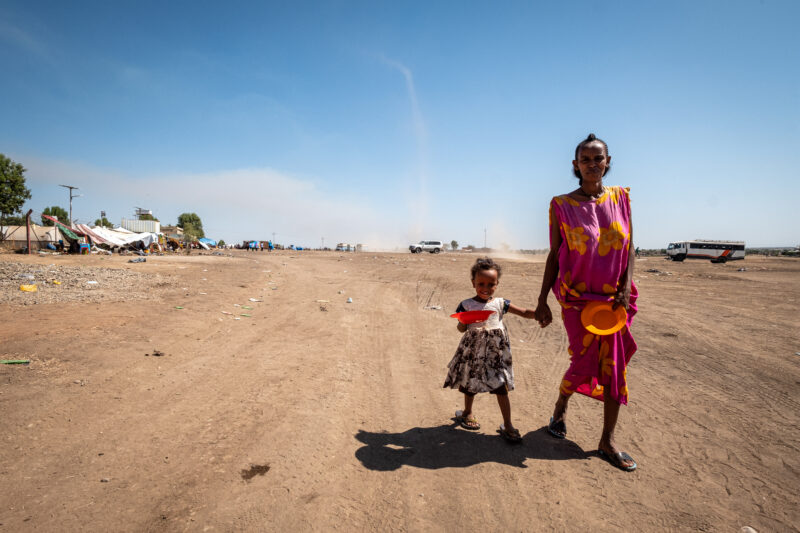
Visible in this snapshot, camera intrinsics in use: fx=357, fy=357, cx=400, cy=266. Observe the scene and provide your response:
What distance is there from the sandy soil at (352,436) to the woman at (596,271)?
Answer: 445 mm

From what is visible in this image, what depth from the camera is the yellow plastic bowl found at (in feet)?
7.92

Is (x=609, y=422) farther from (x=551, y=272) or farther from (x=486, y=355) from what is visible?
(x=551, y=272)

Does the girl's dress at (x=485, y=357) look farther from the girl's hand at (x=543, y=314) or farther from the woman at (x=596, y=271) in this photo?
the woman at (x=596, y=271)

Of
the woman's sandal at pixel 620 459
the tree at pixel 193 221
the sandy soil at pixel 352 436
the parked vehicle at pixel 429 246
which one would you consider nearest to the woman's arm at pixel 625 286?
the woman's sandal at pixel 620 459

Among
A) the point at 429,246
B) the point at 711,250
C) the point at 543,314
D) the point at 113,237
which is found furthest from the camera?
the point at 429,246

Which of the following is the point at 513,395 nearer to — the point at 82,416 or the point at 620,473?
the point at 620,473

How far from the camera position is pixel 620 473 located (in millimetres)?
2293

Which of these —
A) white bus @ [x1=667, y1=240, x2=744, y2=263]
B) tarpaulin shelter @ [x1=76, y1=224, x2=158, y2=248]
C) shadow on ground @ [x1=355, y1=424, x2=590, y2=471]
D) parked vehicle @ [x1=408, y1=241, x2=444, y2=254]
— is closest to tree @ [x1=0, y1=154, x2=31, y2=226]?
tarpaulin shelter @ [x1=76, y1=224, x2=158, y2=248]

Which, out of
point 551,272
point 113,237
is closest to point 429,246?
point 113,237

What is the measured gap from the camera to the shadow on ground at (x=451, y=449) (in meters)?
2.36

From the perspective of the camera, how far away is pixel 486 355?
2.68 metres

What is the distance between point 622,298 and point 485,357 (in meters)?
1.02

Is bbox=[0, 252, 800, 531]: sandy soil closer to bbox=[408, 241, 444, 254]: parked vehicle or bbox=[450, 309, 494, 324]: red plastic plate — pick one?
bbox=[450, 309, 494, 324]: red plastic plate

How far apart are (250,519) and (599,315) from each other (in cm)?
240
